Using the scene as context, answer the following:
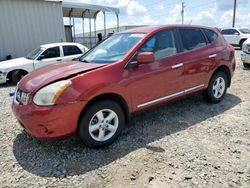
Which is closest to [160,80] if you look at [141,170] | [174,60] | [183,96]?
[174,60]

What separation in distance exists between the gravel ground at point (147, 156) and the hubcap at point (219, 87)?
2.35 ft

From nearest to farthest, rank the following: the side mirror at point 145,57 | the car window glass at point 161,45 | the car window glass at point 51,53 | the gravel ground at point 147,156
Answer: the gravel ground at point 147,156 < the side mirror at point 145,57 < the car window glass at point 161,45 < the car window glass at point 51,53

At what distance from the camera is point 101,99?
3.53 metres

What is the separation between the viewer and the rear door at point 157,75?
385 centimetres

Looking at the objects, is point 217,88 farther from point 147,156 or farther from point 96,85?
point 96,85

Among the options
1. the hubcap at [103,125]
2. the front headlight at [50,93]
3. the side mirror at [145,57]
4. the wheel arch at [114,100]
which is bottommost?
the hubcap at [103,125]

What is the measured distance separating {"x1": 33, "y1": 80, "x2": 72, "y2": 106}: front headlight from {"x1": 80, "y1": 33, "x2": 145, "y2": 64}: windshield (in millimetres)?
898

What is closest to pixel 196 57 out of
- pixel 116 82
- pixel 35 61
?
pixel 116 82

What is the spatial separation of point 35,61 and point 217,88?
6.46 metres

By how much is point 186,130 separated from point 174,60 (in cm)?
122

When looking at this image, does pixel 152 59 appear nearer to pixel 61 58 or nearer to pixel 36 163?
pixel 36 163

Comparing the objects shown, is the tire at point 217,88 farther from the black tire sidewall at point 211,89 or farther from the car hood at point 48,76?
the car hood at point 48,76

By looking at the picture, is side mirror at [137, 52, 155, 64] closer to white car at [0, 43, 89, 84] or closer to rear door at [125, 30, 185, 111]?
rear door at [125, 30, 185, 111]

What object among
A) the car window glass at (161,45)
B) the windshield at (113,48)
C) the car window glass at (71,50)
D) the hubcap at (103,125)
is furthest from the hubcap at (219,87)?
the car window glass at (71,50)
